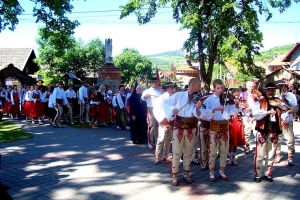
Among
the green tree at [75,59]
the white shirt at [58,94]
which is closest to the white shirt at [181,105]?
the white shirt at [58,94]

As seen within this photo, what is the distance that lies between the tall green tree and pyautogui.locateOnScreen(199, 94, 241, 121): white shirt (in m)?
10.4

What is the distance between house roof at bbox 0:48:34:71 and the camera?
4191cm

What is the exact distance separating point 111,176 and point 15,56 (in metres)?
41.9

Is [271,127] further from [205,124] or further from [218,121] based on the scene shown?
[205,124]

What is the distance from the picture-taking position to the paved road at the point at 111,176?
5.31 metres

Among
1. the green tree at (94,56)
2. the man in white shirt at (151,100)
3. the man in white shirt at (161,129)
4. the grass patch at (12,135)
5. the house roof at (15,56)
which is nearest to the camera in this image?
the man in white shirt at (161,129)

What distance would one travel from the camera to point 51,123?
46.2 feet

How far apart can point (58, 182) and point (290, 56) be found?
3882 cm

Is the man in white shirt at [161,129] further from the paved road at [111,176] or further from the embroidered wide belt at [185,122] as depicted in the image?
the embroidered wide belt at [185,122]

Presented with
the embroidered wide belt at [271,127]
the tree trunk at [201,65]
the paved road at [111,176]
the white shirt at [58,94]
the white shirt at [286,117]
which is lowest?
the paved road at [111,176]

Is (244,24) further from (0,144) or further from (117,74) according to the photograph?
(0,144)

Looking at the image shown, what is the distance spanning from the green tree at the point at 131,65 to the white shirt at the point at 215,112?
4650cm

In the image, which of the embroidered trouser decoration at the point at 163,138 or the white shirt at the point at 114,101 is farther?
the white shirt at the point at 114,101

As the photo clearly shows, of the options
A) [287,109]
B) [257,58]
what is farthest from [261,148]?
[257,58]
